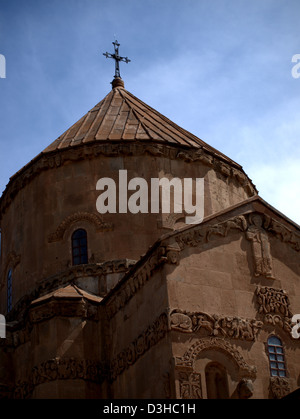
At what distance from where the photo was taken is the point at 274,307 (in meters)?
22.1

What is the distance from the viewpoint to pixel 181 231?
22078 millimetres

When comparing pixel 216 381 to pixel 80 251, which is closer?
pixel 216 381

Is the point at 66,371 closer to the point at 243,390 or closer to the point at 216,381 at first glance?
the point at 216,381

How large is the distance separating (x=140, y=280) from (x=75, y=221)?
5340 millimetres

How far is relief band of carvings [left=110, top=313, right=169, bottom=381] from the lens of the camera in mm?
20875

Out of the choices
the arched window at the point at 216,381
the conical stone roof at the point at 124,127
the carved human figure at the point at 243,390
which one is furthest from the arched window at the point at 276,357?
the conical stone roof at the point at 124,127

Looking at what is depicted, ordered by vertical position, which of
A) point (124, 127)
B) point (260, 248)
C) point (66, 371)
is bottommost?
point (66, 371)

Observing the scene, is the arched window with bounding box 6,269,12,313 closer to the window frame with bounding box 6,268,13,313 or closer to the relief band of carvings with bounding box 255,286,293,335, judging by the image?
the window frame with bounding box 6,268,13,313

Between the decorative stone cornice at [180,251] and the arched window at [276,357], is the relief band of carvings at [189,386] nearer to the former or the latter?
the arched window at [276,357]

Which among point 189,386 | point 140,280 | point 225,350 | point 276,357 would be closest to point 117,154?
point 140,280

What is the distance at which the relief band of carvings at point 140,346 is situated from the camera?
822 inches

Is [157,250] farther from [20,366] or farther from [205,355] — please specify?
[20,366]
